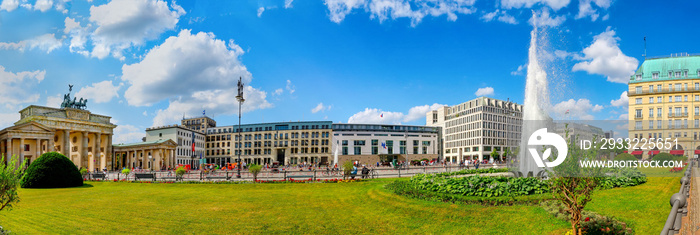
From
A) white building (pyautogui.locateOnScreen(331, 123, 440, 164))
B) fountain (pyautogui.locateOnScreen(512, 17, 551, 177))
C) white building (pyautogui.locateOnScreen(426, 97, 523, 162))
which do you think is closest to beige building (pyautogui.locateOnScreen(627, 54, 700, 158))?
white building (pyautogui.locateOnScreen(426, 97, 523, 162))

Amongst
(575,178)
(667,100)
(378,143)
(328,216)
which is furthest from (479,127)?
→ (575,178)

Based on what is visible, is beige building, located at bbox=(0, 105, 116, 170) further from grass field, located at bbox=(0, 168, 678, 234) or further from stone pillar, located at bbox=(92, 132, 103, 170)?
grass field, located at bbox=(0, 168, 678, 234)

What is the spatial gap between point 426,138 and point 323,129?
35011 mm

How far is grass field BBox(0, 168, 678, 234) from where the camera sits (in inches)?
530

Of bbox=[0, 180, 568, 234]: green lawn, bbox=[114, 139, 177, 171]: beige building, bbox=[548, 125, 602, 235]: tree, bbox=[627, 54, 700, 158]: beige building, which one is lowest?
bbox=[114, 139, 177, 171]: beige building

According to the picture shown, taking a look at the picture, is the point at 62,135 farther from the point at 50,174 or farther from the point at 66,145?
the point at 50,174

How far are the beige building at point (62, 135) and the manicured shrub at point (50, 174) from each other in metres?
52.3

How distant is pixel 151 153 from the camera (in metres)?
109

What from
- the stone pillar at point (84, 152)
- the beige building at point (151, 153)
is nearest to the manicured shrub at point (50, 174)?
the stone pillar at point (84, 152)

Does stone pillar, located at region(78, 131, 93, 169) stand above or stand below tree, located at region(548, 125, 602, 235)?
below

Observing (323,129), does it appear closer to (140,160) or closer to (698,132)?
(140,160)

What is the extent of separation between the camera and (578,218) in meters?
9.70

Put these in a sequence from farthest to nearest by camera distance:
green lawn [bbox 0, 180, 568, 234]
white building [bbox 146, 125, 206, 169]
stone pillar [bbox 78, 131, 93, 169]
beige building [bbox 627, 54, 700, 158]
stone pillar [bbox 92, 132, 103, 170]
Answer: white building [bbox 146, 125, 206, 169] < stone pillar [bbox 92, 132, 103, 170] < stone pillar [bbox 78, 131, 93, 169] < beige building [bbox 627, 54, 700, 158] < green lawn [bbox 0, 180, 568, 234]

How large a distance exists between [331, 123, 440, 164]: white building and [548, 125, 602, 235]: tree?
112213mm
